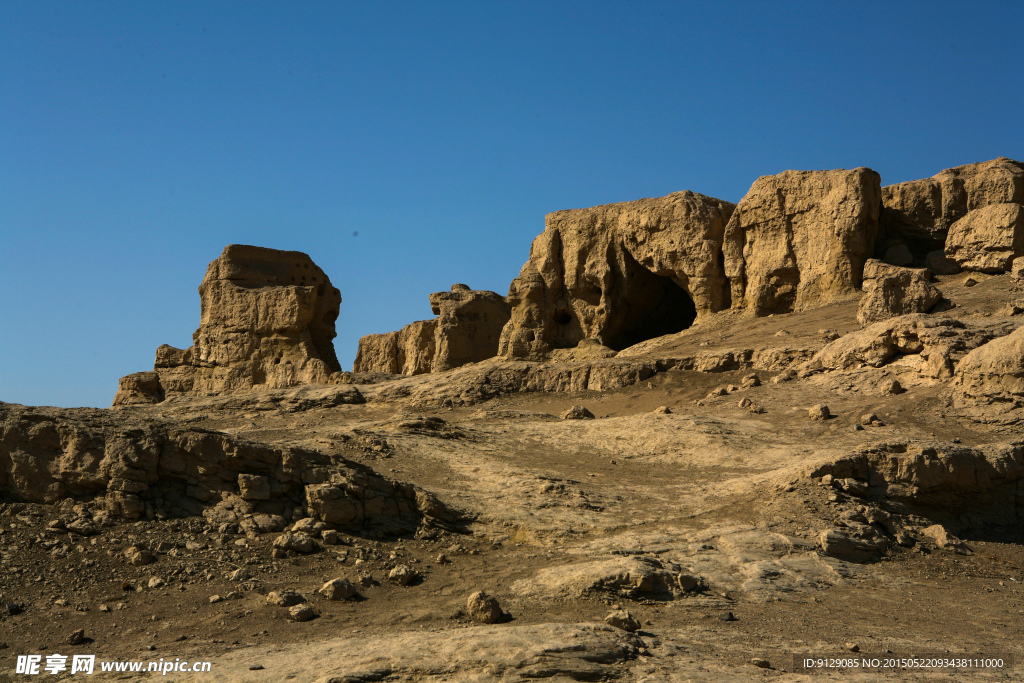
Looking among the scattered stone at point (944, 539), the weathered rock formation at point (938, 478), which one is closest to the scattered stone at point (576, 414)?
the weathered rock formation at point (938, 478)

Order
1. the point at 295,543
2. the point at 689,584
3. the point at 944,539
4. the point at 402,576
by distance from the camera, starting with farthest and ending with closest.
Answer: the point at 944,539 → the point at 295,543 → the point at 402,576 → the point at 689,584

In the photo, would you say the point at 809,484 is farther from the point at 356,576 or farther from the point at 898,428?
the point at 356,576

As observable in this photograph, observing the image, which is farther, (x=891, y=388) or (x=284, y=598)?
(x=891, y=388)

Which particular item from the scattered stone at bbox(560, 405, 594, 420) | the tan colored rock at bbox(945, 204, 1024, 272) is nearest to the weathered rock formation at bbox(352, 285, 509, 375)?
the scattered stone at bbox(560, 405, 594, 420)

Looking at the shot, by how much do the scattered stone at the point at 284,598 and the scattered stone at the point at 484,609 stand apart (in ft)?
4.33

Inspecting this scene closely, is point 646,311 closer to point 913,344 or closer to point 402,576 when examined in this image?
point 913,344

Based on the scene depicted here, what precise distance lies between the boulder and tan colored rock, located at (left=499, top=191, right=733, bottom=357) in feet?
17.3

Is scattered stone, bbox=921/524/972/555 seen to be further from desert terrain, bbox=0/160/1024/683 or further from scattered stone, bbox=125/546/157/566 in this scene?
scattered stone, bbox=125/546/157/566

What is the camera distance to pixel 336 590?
7477 mm

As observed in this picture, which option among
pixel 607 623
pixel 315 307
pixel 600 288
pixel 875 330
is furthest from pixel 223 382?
pixel 607 623

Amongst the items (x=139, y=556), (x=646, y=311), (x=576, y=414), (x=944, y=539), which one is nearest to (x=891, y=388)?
(x=576, y=414)

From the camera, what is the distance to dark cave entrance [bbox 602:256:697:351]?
81.6 feet

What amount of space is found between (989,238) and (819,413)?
318 inches

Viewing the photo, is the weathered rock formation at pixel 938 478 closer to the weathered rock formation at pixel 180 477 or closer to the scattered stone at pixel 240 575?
the weathered rock formation at pixel 180 477
